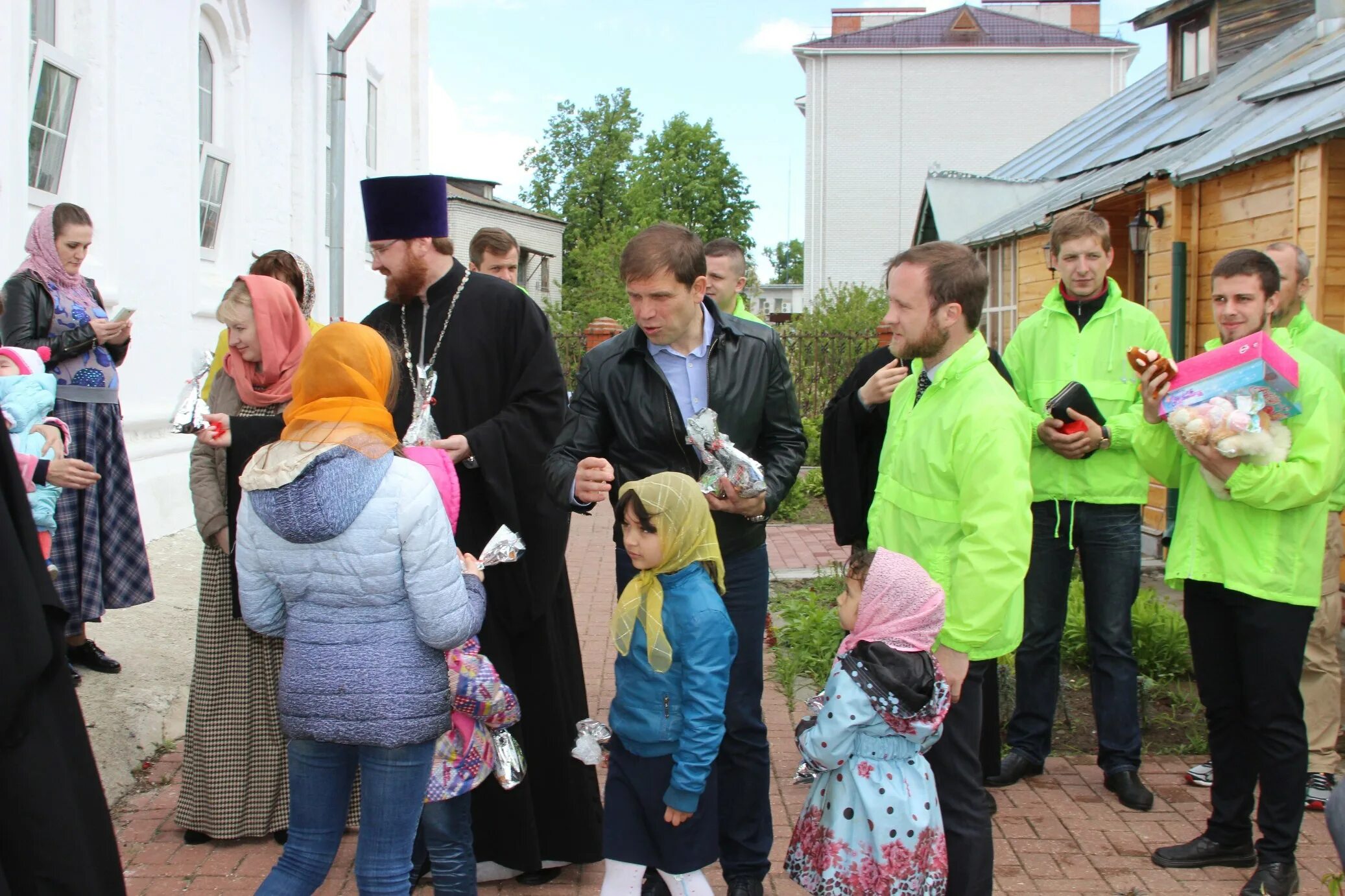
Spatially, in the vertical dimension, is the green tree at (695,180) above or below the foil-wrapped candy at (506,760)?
above

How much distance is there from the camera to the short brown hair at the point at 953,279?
128 inches

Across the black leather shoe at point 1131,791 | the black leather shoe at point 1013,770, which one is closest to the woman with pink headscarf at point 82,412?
the black leather shoe at point 1013,770

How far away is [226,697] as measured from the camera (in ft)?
13.3

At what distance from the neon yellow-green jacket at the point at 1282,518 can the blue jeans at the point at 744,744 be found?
4.57 ft

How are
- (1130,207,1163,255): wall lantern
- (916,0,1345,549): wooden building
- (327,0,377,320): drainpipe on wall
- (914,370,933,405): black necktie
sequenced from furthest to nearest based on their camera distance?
1. (327,0,377,320): drainpipe on wall
2. (1130,207,1163,255): wall lantern
3. (916,0,1345,549): wooden building
4. (914,370,933,405): black necktie

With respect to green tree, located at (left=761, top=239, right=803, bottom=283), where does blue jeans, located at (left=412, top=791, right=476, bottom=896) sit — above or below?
below

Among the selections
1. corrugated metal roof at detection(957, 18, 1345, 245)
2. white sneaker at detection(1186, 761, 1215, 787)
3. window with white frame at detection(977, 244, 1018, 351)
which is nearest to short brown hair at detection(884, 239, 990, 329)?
white sneaker at detection(1186, 761, 1215, 787)

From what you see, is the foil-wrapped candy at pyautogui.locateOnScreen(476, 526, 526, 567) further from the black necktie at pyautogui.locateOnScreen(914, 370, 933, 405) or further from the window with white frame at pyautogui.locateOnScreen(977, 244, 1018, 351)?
the window with white frame at pyautogui.locateOnScreen(977, 244, 1018, 351)

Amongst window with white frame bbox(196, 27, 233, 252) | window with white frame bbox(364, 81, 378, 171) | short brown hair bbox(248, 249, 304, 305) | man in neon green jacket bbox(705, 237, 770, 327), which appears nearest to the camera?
short brown hair bbox(248, 249, 304, 305)

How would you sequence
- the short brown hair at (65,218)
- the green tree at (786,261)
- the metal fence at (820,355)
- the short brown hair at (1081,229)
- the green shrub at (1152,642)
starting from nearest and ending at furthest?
the short brown hair at (1081,229) < the short brown hair at (65,218) < the green shrub at (1152,642) < the metal fence at (820,355) < the green tree at (786,261)

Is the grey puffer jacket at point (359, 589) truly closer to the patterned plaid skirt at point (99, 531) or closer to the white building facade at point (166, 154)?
the patterned plaid skirt at point (99, 531)

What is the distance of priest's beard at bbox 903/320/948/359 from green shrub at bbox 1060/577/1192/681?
2.98 metres

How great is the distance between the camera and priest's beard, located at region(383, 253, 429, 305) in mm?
3783

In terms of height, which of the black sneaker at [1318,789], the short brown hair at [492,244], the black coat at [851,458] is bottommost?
the black sneaker at [1318,789]
